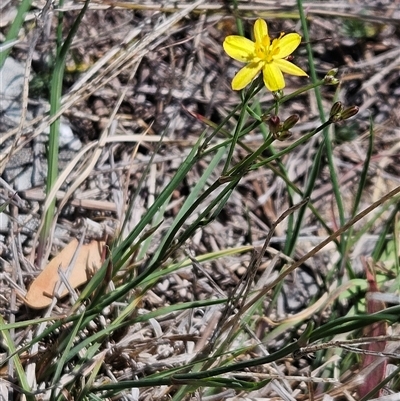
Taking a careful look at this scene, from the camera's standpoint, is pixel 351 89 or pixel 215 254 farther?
pixel 351 89

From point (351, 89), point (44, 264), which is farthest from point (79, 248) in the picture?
point (351, 89)

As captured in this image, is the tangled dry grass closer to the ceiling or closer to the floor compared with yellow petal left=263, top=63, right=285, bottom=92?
closer to the floor

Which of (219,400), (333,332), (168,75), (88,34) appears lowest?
(219,400)

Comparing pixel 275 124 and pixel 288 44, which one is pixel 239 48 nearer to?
pixel 288 44

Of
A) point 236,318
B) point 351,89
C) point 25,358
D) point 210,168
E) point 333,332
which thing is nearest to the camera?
point 333,332

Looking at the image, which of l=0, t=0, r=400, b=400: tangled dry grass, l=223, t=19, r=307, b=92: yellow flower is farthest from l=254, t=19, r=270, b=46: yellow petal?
l=0, t=0, r=400, b=400: tangled dry grass

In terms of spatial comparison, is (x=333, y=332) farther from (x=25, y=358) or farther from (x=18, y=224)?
(x=18, y=224)

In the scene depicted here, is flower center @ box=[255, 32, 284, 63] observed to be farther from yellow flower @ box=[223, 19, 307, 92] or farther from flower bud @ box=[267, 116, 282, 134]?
flower bud @ box=[267, 116, 282, 134]

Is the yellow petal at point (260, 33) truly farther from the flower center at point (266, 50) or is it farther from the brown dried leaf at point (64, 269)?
the brown dried leaf at point (64, 269)
